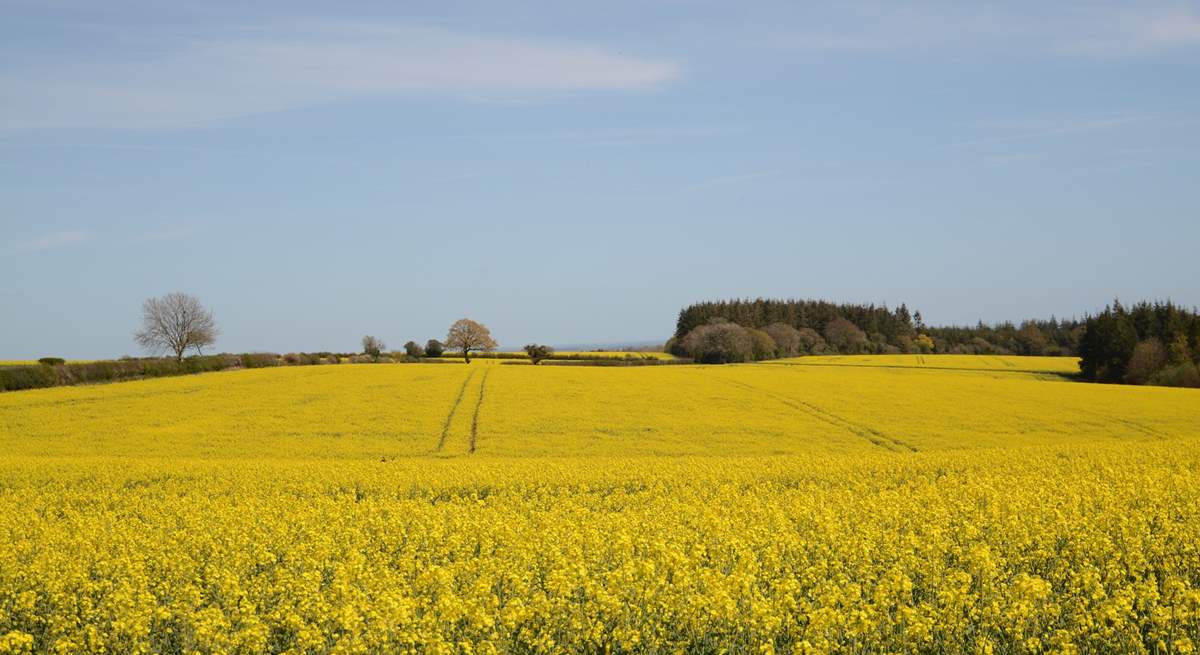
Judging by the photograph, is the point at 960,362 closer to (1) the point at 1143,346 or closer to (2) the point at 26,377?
(1) the point at 1143,346

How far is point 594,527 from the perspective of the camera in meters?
12.4

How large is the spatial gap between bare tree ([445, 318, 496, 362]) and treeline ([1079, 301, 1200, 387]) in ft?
163

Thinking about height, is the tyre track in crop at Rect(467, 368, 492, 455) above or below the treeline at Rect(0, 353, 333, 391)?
below

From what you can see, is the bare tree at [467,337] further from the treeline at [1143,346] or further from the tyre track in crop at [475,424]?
the treeline at [1143,346]

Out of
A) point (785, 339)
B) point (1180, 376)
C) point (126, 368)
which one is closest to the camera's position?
point (126, 368)

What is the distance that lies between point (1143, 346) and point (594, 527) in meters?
65.4

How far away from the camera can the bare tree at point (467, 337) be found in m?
78.0

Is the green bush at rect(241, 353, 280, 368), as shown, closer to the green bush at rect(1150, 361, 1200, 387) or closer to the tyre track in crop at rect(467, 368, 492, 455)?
the tyre track in crop at rect(467, 368, 492, 455)

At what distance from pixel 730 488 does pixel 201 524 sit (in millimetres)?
9972

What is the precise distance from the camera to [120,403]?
39125 mm

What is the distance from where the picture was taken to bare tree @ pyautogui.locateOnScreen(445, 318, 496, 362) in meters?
78.0

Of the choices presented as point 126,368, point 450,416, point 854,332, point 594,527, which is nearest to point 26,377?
point 126,368

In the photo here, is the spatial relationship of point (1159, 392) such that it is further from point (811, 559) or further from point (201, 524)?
point (201, 524)

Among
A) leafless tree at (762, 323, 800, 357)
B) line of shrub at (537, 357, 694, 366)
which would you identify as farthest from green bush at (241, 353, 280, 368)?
leafless tree at (762, 323, 800, 357)
